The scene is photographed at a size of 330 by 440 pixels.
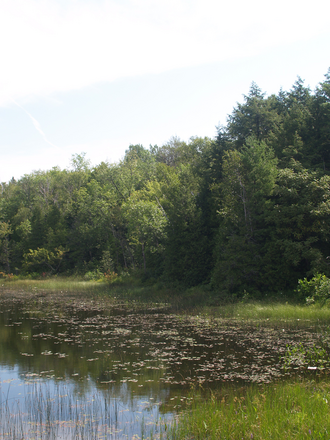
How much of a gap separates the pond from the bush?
5006 millimetres

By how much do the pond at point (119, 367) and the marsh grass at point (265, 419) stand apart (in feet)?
1.93

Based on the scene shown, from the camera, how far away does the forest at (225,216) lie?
2581cm

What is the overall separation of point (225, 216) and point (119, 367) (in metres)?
21.5

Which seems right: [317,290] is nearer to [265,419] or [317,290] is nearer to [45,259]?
[265,419]

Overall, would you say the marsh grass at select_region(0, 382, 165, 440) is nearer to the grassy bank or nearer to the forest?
the grassy bank

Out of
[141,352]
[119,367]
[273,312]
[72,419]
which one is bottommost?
[273,312]

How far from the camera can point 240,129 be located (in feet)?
139

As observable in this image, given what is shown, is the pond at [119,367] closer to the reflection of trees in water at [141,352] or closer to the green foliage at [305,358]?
the reflection of trees in water at [141,352]

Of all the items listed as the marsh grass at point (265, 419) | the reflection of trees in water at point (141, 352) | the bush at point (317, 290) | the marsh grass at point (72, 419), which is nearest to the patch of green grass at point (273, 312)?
the bush at point (317, 290)

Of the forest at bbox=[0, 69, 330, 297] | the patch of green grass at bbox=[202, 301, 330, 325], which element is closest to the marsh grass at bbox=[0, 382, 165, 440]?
the patch of green grass at bbox=[202, 301, 330, 325]

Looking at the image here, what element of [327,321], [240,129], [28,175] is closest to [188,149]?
[240,129]

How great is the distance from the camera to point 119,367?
11406mm

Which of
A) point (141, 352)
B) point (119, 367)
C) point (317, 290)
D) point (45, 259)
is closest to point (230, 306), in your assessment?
point (317, 290)

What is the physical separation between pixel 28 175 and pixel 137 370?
81.4 meters
